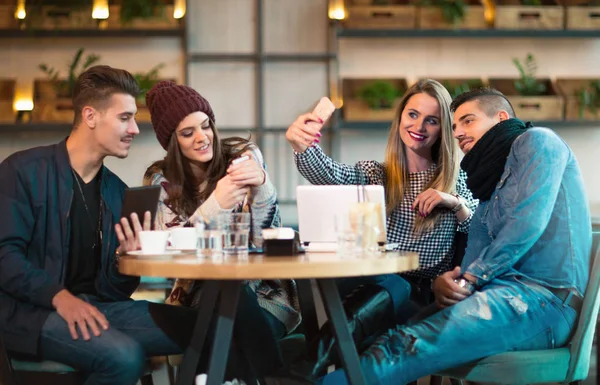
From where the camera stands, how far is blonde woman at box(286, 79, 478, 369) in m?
2.93

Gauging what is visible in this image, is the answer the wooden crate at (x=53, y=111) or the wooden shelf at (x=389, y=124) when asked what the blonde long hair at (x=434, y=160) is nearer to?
the wooden shelf at (x=389, y=124)

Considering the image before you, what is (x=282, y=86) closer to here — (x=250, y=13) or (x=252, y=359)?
(x=250, y=13)

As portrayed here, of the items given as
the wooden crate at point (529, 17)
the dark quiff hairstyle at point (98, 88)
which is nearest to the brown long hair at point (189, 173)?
the dark quiff hairstyle at point (98, 88)

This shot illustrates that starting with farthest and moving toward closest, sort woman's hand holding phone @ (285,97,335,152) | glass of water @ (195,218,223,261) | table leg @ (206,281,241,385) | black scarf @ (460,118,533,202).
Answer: woman's hand holding phone @ (285,97,335,152), black scarf @ (460,118,533,202), glass of water @ (195,218,223,261), table leg @ (206,281,241,385)

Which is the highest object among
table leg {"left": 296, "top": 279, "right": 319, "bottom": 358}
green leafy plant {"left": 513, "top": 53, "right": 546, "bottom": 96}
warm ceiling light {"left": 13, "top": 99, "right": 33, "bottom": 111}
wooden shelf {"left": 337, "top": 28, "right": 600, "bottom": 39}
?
wooden shelf {"left": 337, "top": 28, "right": 600, "bottom": 39}

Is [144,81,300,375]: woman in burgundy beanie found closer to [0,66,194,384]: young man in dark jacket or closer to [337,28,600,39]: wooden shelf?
[0,66,194,384]: young man in dark jacket

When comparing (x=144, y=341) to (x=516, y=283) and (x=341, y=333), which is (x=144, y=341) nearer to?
(x=341, y=333)

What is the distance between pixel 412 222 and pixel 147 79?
8.87 feet

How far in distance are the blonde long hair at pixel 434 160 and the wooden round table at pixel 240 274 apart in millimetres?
892

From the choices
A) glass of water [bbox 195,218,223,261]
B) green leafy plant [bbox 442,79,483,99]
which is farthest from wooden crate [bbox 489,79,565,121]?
glass of water [bbox 195,218,223,261]

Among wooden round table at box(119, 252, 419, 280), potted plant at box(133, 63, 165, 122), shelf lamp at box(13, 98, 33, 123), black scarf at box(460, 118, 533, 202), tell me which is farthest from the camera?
shelf lamp at box(13, 98, 33, 123)

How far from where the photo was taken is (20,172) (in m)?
2.54

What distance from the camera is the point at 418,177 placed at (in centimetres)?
310

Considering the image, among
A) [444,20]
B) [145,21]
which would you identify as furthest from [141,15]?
[444,20]
